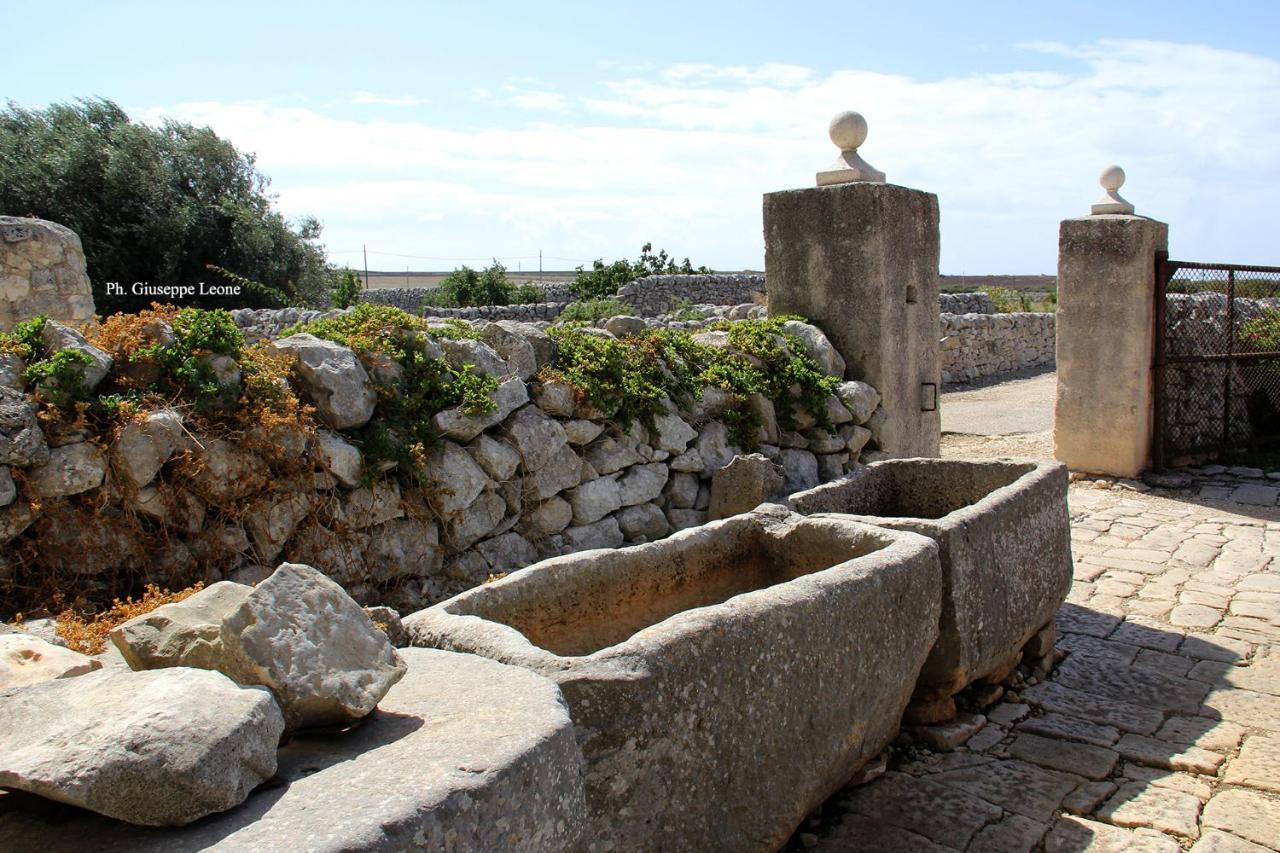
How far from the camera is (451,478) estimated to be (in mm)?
4098

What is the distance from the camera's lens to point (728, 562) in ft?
12.4

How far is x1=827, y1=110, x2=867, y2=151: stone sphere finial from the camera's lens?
6254 mm

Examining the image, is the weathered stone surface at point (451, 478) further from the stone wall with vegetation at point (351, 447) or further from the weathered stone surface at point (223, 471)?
the weathered stone surface at point (223, 471)

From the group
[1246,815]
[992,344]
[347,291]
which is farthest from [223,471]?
[992,344]

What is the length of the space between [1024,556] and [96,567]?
11.5ft

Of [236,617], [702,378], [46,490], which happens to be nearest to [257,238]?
[702,378]

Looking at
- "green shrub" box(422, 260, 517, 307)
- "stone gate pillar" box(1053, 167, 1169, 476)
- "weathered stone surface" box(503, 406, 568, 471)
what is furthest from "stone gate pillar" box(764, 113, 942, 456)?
"green shrub" box(422, 260, 517, 307)

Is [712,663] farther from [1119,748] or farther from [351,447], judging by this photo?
[1119,748]

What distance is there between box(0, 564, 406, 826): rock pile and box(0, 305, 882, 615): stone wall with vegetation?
1242mm

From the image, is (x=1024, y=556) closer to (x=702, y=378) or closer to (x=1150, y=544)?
(x=702, y=378)

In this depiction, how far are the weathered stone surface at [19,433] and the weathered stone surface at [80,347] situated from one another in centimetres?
22

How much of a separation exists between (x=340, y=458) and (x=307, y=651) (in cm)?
200

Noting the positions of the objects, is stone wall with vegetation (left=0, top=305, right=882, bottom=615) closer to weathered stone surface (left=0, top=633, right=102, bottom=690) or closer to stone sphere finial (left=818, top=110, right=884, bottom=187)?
weathered stone surface (left=0, top=633, right=102, bottom=690)

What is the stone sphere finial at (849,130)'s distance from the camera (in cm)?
625
